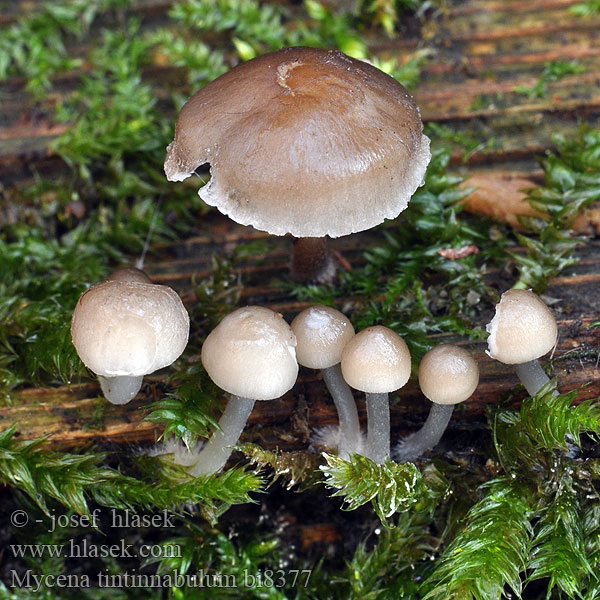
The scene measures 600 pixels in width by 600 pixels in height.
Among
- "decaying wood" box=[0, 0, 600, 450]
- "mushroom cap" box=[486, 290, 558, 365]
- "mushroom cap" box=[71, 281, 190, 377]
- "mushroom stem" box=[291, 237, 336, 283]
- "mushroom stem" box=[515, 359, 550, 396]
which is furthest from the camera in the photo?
"mushroom stem" box=[291, 237, 336, 283]

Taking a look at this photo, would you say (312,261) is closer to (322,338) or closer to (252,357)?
(322,338)

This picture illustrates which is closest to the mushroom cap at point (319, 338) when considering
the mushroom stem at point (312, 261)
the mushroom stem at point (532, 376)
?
the mushroom stem at point (312, 261)

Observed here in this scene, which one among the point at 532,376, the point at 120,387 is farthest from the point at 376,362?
the point at 120,387

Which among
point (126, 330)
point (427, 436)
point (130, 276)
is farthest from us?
point (130, 276)

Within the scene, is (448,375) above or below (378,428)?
above

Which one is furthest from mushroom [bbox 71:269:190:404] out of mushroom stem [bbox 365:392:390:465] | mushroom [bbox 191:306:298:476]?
mushroom stem [bbox 365:392:390:465]

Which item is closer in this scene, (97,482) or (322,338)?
(322,338)

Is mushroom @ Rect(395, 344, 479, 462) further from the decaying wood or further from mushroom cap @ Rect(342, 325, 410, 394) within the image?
the decaying wood
